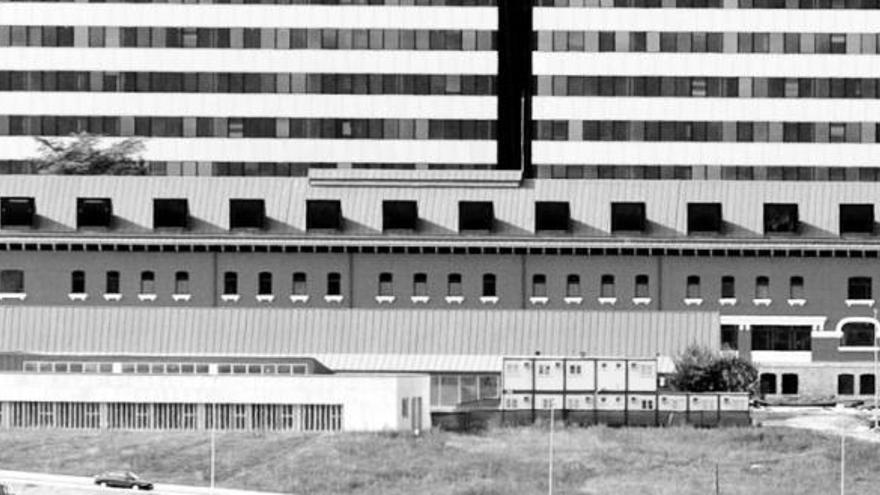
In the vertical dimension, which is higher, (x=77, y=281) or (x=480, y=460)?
Answer: (x=77, y=281)

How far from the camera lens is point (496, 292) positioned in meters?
191

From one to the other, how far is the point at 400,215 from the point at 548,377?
26.1 m

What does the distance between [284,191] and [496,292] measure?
15036 millimetres

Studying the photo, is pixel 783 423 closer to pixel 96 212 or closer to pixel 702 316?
pixel 702 316

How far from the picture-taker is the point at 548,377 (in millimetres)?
170125

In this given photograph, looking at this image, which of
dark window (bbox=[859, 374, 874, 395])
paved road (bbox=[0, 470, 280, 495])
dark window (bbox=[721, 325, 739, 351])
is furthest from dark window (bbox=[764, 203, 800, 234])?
paved road (bbox=[0, 470, 280, 495])

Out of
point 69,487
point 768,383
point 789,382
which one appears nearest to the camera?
point 69,487

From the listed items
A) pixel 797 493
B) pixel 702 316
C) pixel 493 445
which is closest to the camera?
pixel 797 493

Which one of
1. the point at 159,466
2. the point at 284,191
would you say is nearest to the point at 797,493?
the point at 159,466

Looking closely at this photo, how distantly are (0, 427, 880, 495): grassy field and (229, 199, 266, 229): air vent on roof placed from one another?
3245 cm

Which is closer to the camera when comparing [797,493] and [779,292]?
[797,493]

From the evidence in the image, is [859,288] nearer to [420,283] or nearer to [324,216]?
[420,283]

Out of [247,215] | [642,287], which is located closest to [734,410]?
[642,287]

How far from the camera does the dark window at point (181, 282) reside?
7549 inches
